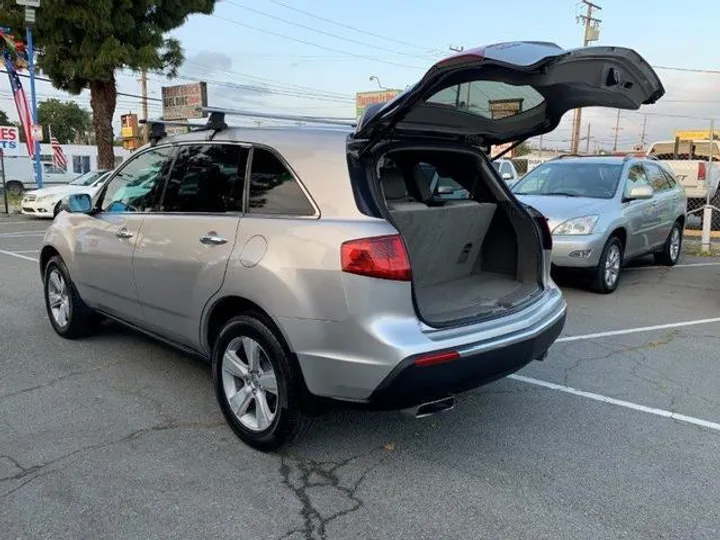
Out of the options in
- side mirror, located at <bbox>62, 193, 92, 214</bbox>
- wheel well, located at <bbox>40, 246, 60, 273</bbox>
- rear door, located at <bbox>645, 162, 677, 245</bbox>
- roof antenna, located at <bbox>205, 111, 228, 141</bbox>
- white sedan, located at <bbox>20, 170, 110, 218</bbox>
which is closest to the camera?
roof antenna, located at <bbox>205, 111, 228, 141</bbox>

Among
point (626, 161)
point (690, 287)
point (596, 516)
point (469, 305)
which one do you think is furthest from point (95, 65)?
point (596, 516)

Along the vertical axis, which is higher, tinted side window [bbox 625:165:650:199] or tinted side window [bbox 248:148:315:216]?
tinted side window [bbox 248:148:315:216]

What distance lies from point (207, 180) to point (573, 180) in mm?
6173

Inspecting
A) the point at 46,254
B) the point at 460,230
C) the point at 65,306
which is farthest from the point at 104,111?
the point at 460,230

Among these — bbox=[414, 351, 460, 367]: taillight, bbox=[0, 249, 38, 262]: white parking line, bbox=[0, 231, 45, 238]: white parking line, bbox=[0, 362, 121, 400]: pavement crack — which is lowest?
bbox=[0, 231, 45, 238]: white parking line

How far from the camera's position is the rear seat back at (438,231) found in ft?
12.8

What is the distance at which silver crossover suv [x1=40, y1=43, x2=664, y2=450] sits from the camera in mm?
3006

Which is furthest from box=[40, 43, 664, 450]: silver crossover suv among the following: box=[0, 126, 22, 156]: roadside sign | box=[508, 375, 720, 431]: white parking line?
box=[0, 126, 22, 156]: roadside sign

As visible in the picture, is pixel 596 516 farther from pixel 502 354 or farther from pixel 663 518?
pixel 502 354

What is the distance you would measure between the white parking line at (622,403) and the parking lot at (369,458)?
14mm

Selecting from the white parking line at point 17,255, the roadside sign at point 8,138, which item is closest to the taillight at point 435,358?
the white parking line at point 17,255

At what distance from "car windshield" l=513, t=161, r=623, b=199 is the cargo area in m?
4.27

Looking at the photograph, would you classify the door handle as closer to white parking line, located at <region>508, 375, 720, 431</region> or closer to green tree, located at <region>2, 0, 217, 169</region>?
white parking line, located at <region>508, 375, 720, 431</region>

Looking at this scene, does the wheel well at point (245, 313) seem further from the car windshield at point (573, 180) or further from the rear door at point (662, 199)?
the rear door at point (662, 199)
